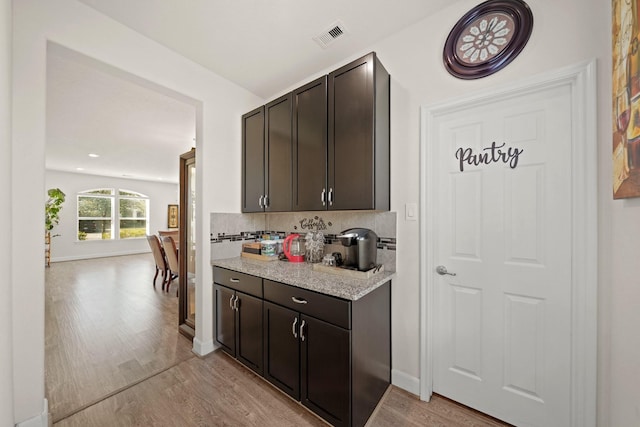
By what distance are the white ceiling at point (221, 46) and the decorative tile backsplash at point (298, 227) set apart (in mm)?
1426

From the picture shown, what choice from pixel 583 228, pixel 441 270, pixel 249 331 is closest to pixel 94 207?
pixel 249 331

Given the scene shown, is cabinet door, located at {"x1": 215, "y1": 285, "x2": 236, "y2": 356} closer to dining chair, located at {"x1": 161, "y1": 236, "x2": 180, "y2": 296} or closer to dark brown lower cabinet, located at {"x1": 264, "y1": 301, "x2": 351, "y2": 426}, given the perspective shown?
dark brown lower cabinet, located at {"x1": 264, "y1": 301, "x2": 351, "y2": 426}

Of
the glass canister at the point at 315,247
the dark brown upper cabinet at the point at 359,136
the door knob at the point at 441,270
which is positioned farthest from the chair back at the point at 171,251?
the door knob at the point at 441,270

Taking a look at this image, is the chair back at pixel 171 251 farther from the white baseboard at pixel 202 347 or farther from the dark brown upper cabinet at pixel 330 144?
the dark brown upper cabinet at pixel 330 144

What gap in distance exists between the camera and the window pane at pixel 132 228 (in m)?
8.02

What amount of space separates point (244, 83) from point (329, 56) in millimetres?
1000

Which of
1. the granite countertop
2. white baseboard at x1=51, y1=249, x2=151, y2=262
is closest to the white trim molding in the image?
the granite countertop

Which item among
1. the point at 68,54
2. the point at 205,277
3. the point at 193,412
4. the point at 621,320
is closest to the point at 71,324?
the point at 205,277

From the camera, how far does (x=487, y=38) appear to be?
1497 mm

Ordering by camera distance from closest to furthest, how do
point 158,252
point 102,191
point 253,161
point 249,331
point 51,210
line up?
point 249,331 < point 253,161 < point 158,252 < point 51,210 < point 102,191

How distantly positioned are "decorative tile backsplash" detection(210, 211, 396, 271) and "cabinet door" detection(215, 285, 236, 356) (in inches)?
15.6

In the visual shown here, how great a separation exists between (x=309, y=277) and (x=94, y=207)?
366 inches

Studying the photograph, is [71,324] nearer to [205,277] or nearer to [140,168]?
[205,277]

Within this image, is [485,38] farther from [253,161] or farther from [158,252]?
[158,252]
